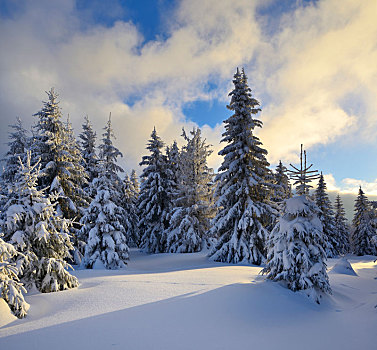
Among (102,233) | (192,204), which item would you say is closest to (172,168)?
(192,204)

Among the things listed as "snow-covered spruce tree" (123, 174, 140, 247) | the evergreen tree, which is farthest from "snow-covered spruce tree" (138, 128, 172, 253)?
the evergreen tree

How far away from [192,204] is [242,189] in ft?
23.1

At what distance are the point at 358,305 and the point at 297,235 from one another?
2.84 metres

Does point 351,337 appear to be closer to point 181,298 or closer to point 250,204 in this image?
point 181,298

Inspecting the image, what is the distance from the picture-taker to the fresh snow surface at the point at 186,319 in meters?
4.39

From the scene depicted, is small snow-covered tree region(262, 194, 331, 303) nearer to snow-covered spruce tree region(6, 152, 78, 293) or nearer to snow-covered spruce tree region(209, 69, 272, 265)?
snow-covered spruce tree region(209, 69, 272, 265)

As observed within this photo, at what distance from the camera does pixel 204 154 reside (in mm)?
21766

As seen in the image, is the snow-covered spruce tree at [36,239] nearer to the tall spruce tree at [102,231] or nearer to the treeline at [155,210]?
the treeline at [155,210]

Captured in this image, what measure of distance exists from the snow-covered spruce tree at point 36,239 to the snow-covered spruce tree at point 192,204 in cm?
1265

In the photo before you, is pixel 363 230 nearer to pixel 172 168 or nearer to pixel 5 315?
pixel 172 168

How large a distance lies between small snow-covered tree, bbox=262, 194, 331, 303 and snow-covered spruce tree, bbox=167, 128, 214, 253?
1163cm

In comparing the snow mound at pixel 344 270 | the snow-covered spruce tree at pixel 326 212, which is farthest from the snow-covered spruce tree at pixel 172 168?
the snow-covered spruce tree at pixel 326 212

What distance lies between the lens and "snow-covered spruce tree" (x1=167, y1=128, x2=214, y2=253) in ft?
65.8

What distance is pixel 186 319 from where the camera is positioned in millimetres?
5199
